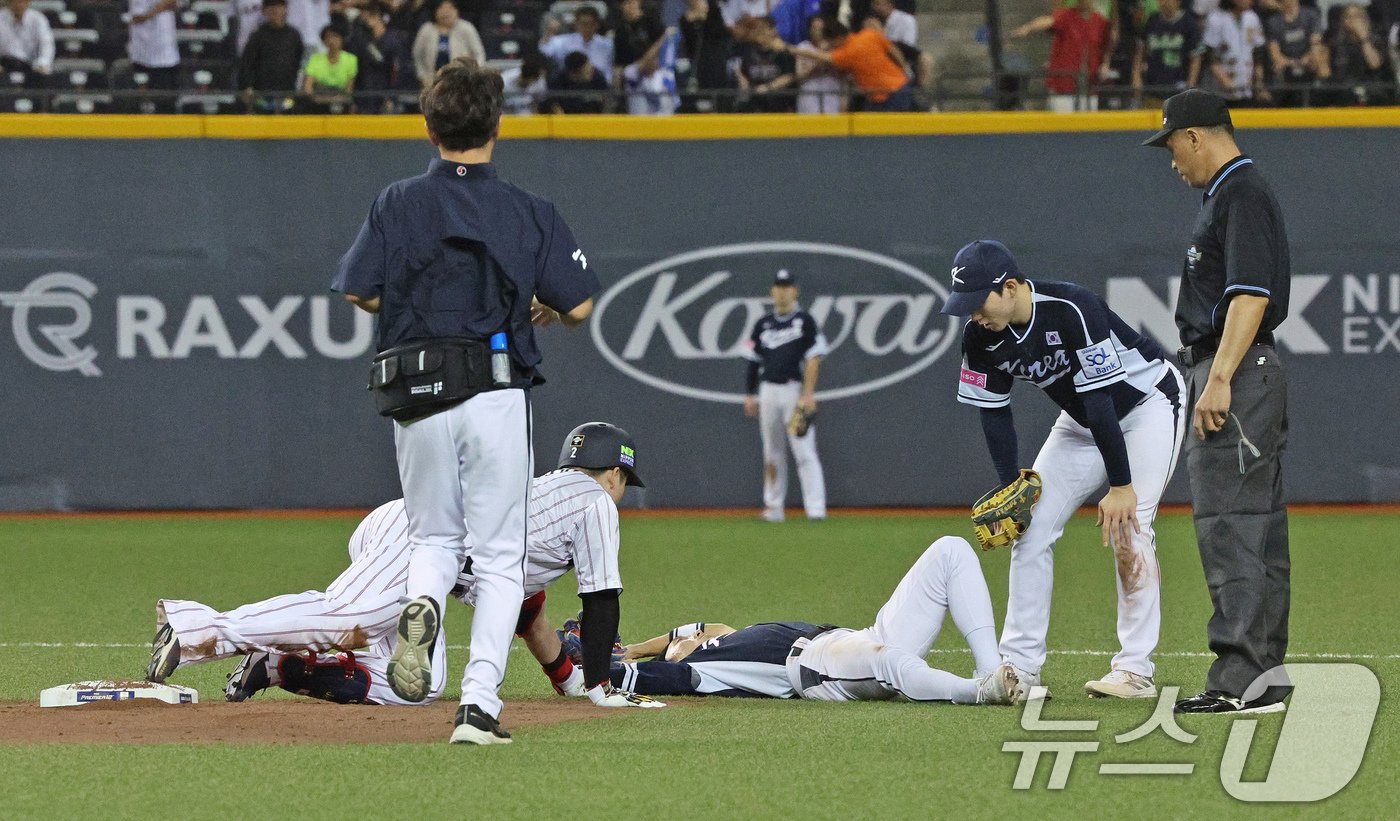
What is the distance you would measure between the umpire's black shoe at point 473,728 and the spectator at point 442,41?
1208 centimetres

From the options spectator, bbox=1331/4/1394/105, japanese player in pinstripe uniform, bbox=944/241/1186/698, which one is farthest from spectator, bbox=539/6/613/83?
japanese player in pinstripe uniform, bbox=944/241/1186/698

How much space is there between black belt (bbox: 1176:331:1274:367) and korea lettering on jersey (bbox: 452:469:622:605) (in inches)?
82.9

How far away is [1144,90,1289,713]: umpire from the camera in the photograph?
229 inches

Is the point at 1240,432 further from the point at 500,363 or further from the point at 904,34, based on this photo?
the point at 904,34

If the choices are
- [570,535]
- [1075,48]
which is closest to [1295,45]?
[1075,48]

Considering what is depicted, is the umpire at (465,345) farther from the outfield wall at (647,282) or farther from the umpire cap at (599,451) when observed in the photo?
the outfield wall at (647,282)

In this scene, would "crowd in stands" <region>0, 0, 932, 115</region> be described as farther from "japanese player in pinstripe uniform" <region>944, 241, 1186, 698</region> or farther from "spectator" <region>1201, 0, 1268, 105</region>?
"japanese player in pinstripe uniform" <region>944, 241, 1186, 698</region>

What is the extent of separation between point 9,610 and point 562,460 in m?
4.89

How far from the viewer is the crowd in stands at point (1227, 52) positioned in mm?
16016

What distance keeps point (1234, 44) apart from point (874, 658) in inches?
468

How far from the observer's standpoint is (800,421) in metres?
15.2

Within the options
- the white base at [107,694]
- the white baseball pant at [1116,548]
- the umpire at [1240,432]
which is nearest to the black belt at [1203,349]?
the umpire at [1240,432]

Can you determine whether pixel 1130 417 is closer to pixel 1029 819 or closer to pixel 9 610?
pixel 1029 819

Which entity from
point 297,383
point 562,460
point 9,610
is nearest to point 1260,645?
point 562,460
